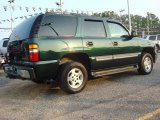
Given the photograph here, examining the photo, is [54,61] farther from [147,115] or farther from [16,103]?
[147,115]

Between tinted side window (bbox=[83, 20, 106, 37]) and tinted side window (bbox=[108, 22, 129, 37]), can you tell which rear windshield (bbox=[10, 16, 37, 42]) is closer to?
tinted side window (bbox=[83, 20, 106, 37])

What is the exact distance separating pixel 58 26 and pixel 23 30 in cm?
82

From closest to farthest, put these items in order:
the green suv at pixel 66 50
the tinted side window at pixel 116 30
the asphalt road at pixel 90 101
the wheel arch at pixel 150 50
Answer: the asphalt road at pixel 90 101 < the green suv at pixel 66 50 < the tinted side window at pixel 116 30 < the wheel arch at pixel 150 50

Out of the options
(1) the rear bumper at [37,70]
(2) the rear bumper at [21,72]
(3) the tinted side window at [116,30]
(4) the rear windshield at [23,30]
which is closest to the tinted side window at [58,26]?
(4) the rear windshield at [23,30]

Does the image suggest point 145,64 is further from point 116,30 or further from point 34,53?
point 34,53

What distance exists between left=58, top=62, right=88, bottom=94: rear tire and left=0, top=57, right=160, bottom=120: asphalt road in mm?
164

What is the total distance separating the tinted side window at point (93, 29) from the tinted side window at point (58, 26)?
36 centimetres

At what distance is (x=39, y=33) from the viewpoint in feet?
22.6

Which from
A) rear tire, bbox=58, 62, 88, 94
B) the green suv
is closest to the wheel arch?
the green suv

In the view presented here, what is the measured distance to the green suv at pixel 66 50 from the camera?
6820 mm

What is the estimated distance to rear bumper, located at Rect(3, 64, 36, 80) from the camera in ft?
22.1

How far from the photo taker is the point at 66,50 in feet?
23.5

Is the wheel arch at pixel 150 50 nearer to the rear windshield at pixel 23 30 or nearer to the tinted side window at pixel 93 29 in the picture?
the tinted side window at pixel 93 29

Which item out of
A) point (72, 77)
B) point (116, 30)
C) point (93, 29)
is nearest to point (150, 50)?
point (116, 30)
